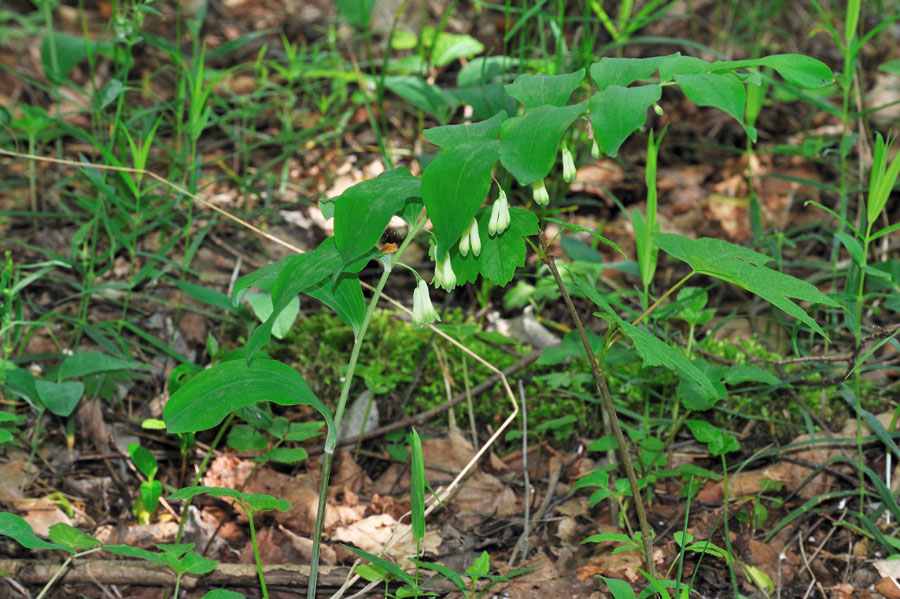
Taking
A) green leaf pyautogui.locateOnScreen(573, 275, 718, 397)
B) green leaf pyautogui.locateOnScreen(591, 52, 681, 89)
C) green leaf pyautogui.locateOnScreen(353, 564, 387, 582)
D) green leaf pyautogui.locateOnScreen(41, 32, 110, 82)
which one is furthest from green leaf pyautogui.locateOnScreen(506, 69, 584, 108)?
green leaf pyautogui.locateOnScreen(41, 32, 110, 82)

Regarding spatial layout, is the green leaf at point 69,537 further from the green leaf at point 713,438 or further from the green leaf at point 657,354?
the green leaf at point 713,438

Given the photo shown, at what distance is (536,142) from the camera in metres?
1.15

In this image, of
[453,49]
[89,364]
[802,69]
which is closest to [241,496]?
[89,364]

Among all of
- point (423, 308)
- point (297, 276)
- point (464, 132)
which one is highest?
point (464, 132)

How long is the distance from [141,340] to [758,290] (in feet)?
6.77

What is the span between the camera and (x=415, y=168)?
11.0 feet

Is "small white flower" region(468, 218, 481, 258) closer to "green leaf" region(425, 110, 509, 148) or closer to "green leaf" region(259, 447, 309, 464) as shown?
"green leaf" region(425, 110, 509, 148)

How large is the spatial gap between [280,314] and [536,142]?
1.18 meters

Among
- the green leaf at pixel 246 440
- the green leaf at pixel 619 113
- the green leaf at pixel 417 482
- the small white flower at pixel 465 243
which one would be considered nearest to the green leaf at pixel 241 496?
the green leaf at pixel 417 482

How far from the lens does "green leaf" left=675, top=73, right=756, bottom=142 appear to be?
113cm

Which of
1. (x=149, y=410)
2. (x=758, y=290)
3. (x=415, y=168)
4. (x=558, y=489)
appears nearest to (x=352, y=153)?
(x=415, y=168)

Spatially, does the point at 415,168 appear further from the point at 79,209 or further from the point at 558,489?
the point at 558,489

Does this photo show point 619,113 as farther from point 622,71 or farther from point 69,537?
point 69,537

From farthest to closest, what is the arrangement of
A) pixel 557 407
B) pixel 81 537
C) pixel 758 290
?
pixel 557 407, pixel 81 537, pixel 758 290
